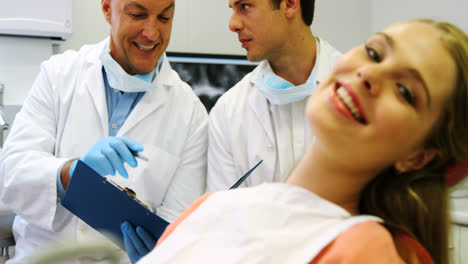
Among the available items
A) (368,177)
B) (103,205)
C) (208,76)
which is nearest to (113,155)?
(103,205)

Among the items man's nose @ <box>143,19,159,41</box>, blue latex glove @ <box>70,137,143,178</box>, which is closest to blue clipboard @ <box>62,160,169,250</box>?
blue latex glove @ <box>70,137,143,178</box>

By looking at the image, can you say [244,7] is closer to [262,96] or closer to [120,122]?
[262,96]

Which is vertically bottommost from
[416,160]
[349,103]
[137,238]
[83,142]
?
[137,238]

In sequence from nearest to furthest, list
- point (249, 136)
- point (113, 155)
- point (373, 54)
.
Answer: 1. point (373, 54)
2. point (113, 155)
3. point (249, 136)

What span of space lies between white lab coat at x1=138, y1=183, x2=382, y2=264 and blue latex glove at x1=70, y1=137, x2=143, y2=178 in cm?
56

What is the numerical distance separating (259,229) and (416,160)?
335 mm

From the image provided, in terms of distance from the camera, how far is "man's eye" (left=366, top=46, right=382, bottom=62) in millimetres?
907

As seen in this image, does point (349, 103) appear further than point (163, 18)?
No

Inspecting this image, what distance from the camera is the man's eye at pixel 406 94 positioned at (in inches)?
33.4

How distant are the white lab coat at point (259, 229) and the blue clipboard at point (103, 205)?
34 cm

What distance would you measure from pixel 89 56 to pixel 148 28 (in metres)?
0.32

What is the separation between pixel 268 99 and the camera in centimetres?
176

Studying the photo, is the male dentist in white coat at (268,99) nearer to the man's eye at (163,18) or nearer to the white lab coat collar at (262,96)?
the white lab coat collar at (262,96)

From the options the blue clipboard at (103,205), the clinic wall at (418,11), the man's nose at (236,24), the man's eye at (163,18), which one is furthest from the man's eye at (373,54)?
the clinic wall at (418,11)
